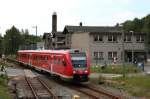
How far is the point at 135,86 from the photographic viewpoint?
100 ft

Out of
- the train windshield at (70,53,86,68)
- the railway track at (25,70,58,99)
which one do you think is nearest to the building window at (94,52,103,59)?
the railway track at (25,70,58,99)

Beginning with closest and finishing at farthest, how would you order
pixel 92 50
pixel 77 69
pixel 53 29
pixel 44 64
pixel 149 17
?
pixel 77 69
pixel 44 64
pixel 92 50
pixel 53 29
pixel 149 17

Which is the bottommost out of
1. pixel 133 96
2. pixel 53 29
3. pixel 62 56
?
pixel 133 96

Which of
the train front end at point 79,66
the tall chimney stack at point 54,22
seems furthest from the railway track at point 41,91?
the tall chimney stack at point 54,22

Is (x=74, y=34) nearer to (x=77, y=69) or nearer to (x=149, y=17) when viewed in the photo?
(x=77, y=69)

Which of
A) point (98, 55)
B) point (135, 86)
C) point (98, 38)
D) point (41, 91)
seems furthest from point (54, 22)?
point (41, 91)

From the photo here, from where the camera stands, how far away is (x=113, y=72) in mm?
45500

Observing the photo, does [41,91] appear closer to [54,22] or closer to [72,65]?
[72,65]

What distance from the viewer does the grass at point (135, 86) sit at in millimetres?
26608

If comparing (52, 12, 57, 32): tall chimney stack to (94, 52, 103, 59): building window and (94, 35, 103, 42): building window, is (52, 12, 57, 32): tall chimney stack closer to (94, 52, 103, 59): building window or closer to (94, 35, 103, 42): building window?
(94, 35, 103, 42): building window

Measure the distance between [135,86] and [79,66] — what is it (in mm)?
4663

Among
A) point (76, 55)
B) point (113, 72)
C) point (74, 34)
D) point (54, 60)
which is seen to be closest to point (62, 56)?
point (76, 55)

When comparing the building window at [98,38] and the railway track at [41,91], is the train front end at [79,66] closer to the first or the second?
the railway track at [41,91]

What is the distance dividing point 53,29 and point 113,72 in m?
48.7
